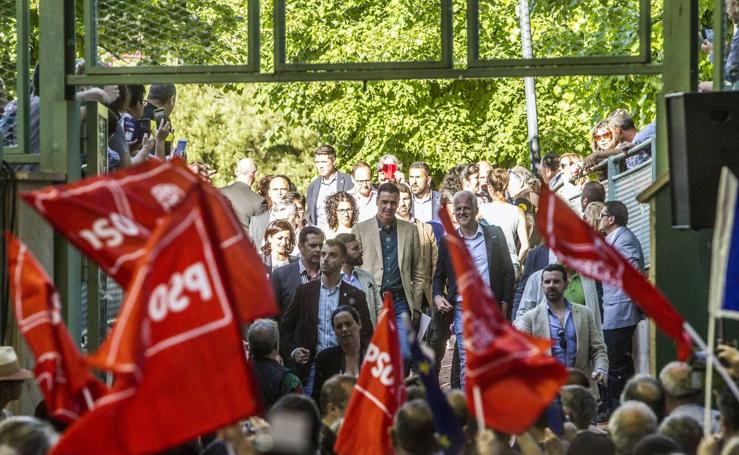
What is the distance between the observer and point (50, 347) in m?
6.71

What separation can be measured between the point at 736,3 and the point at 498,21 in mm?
1599

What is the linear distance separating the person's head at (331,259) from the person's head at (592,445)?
512cm

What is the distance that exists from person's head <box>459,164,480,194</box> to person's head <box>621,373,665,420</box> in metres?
8.75

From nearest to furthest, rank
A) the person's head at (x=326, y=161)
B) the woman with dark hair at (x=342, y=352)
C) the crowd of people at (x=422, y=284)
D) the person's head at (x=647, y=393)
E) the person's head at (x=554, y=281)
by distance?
the person's head at (x=647, y=393), the crowd of people at (x=422, y=284), the woman with dark hair at (x=342, y=352), the person's head at (x=554, y=281), the person's head at (x=326, y=161)

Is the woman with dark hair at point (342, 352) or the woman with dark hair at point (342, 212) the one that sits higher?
the woman with dark hair at point (342, 212)

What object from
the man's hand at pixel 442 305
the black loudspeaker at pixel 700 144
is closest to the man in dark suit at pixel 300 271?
the man's hand at pixel 442 305

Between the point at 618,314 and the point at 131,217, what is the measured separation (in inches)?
258

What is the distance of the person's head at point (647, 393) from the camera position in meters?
7.90

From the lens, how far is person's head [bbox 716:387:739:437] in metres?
7.34

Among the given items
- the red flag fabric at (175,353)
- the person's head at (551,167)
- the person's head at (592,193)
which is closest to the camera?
the red flag fabric at (175,353)

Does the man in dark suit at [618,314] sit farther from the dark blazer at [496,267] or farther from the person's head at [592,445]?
the person's head at [592,445]

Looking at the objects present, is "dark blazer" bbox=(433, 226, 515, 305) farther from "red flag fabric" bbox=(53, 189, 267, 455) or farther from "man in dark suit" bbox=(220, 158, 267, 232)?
"red flag fabric" bbox=(53, 189, 267, 455)

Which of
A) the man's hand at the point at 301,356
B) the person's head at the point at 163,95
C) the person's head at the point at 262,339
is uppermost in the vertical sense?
the person's head at the point at 163,95

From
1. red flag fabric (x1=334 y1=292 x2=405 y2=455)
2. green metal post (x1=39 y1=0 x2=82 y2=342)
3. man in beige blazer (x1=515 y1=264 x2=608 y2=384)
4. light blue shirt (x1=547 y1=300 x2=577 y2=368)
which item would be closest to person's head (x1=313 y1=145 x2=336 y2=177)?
man in beige blazer (x1=515 y1=264 x2=608 y2=384)
